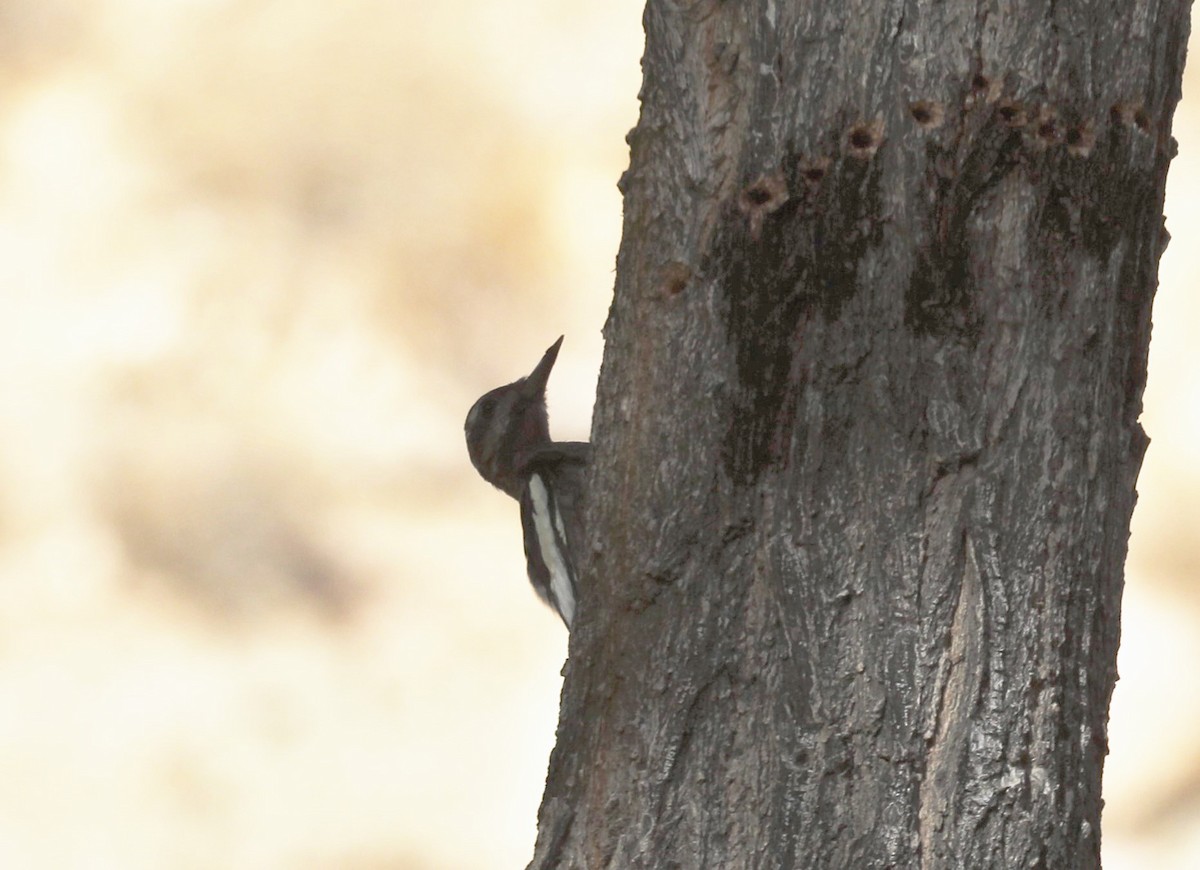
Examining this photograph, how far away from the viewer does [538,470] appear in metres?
3.51

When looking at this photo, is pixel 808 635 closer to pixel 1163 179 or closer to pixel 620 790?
pixel 620 790

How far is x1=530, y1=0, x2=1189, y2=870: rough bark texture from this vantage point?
1.73 meters

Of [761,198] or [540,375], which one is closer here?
[761,198]

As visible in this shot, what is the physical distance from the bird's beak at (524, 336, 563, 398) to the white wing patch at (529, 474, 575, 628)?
34cm

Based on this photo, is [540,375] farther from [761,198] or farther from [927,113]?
[927,113]

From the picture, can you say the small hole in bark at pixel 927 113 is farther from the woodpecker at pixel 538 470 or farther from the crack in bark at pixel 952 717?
the woodpecker at pixel 538 470

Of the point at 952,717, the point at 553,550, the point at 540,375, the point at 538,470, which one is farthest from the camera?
the point at 540,375

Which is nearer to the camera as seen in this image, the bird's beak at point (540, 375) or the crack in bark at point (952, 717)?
the crack in bark at point (952, 717)

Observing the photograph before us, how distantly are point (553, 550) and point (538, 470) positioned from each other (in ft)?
0.96

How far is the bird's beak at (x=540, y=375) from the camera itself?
3.75 meters

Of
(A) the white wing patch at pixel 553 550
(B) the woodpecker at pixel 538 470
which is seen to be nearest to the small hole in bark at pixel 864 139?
(B) the woodpecker at pixel 538 470

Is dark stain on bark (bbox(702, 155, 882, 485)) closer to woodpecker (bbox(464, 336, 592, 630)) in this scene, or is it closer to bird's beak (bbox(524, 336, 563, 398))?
woodpecker (bbox(464, 336, 592, 630))

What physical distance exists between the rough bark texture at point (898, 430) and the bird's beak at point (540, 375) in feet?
6.25

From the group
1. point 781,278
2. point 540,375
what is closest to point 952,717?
point 781,278
